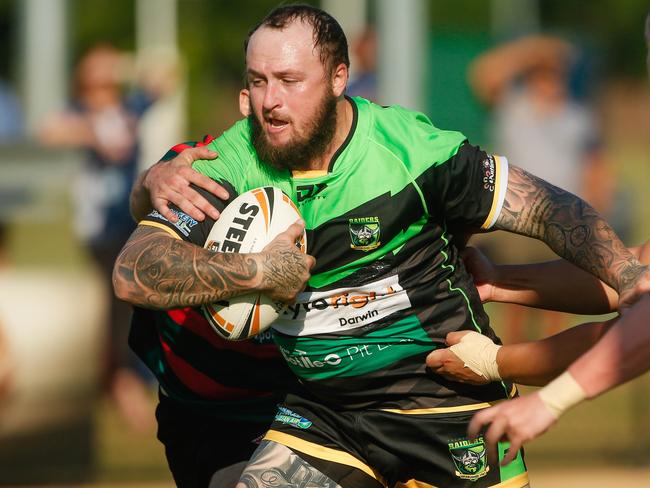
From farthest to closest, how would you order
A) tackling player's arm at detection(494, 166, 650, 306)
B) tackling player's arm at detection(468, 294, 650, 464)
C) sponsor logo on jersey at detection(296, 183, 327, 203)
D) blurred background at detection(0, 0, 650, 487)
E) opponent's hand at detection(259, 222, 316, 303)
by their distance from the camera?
Result: blurred background at detection(0, 0, 650, 487), sponsor logo on jersey at detection(296, 183, 327, 203), tackling player's arm at detection(494, 166, 650, 306), opponent's hand at detection(259, 222, 316, 303), tackling player's arm at detection(468, 294, 650, 464)

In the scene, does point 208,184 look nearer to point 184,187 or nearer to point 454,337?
point 184,187

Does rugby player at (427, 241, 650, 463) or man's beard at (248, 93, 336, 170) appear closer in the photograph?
rugby player at (427, 241, 650, 463)

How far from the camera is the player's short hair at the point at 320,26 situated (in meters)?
4.57

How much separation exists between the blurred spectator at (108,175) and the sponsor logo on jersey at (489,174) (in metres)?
5.58

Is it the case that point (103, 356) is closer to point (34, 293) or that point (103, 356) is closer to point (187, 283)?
point (34, 293)

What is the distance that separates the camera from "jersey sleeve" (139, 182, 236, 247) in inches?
178

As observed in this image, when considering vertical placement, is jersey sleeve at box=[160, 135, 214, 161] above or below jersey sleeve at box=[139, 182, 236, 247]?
above

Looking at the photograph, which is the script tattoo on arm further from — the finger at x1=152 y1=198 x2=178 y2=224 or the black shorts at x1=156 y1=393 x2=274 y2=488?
the black shorts at x1=156 y1=393 x2=274 y2=488

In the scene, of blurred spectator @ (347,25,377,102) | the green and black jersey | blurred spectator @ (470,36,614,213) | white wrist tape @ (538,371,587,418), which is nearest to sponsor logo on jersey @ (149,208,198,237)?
the green and black jersey

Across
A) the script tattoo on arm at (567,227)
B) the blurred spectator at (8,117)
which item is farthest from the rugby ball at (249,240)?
the blurred spectator at (8,117)

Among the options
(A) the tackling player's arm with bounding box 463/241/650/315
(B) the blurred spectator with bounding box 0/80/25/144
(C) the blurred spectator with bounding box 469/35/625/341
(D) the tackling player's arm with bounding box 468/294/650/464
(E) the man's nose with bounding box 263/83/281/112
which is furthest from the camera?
(C) the blurred spectator with bounding box 469/35/625/341

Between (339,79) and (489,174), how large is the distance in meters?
0.70

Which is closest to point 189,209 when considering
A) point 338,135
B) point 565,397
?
point 338,135

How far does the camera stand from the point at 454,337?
15.0 ft
